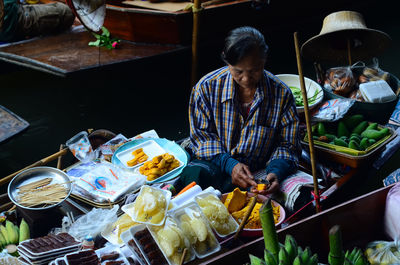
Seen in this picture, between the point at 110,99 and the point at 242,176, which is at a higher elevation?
the point at 242,176

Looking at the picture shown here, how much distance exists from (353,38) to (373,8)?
5.17 meters

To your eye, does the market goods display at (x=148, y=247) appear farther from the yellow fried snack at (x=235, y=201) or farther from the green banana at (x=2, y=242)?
the green banana at (x=2, y=242)

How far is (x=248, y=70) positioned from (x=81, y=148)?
139 centimetres

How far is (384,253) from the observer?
200 centimetres

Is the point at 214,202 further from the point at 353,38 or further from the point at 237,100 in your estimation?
the point at 353,38

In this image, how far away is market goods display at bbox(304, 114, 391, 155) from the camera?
3.04 metres

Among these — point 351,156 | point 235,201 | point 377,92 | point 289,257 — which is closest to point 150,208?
point 235,201

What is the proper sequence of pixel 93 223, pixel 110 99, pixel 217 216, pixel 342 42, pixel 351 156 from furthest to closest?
pixel 110 99 → pixel 342 42 → pixel 351 156 → pixel 93 223 → pixel 217 216

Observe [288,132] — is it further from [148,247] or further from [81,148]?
[81,148]

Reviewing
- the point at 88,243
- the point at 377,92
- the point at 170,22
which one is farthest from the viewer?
the point at 170,22

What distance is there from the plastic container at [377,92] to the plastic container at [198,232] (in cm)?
222

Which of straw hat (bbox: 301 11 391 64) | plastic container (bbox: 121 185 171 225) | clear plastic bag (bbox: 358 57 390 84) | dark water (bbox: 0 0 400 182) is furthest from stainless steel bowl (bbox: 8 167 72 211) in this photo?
clear plastic bag (bbox: 358 57 390 84)

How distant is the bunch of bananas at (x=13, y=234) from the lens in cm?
228

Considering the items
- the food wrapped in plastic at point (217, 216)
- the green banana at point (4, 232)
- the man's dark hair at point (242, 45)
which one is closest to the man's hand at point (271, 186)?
the food wrapped in plastic at point (217, 216)
